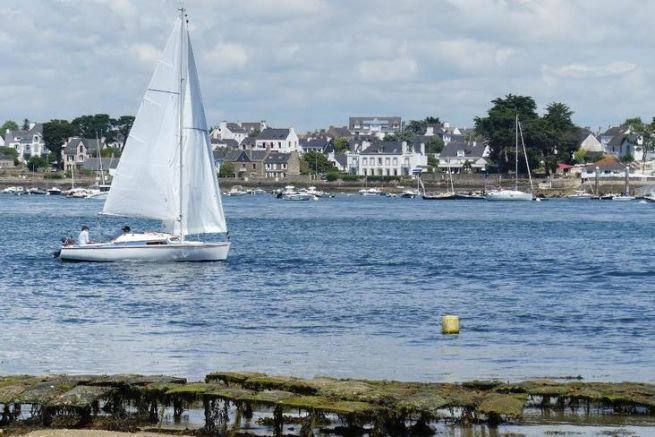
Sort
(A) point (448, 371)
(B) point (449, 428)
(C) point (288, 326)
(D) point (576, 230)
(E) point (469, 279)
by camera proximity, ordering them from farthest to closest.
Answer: (D) point (576, 230) < (E) point (469, 279) < (C) point (288, 326) < (A) point (448, 371) < (B) point (449, 428)

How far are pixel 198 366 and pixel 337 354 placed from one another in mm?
3941

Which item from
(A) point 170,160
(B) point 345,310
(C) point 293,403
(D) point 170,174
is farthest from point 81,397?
(A) point 170,160

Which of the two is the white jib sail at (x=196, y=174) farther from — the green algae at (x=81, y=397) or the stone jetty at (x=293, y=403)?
the green algae at (x=81, y=397)

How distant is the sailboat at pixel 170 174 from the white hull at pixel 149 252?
1.8 inches

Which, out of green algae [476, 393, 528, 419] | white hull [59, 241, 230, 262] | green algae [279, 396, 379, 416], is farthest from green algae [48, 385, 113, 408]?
white hull [59, 241, 230, 262]

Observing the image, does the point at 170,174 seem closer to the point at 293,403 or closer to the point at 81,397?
the point at 81,397

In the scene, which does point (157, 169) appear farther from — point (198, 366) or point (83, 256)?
point (198, 366)

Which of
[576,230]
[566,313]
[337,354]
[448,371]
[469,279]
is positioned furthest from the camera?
[576,230]

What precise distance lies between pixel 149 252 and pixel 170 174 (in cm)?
374

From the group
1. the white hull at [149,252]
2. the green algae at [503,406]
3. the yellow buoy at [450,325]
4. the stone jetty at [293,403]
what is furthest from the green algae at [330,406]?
the white hull at [149,252]

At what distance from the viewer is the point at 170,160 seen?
2430 inches

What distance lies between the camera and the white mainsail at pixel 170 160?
2424 inches

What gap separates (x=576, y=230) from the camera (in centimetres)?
10638

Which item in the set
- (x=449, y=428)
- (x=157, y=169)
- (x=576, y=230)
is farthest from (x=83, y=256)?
(x=576, y=230)
